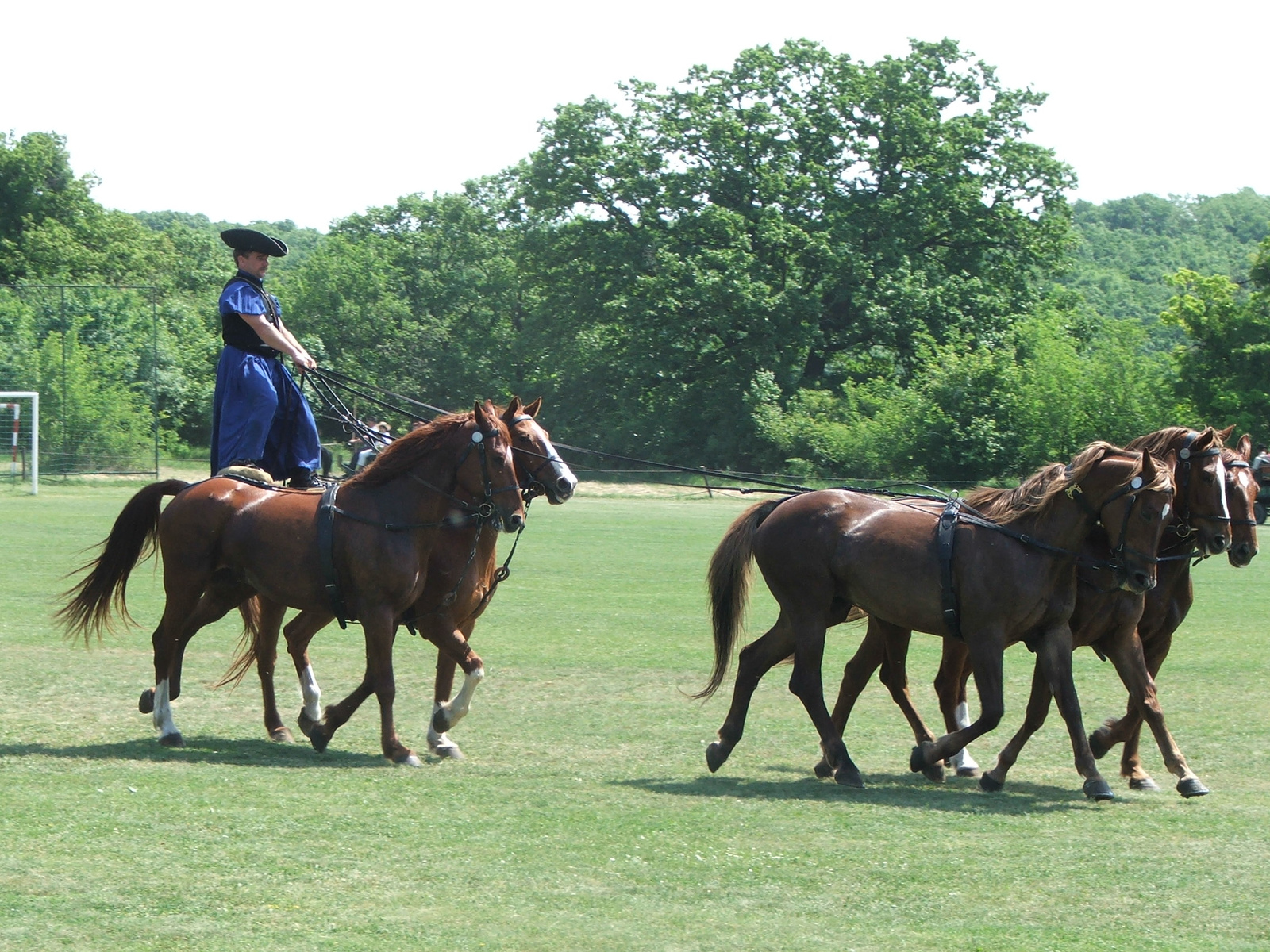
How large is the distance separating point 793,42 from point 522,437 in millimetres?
50553

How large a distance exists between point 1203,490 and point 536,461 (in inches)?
166

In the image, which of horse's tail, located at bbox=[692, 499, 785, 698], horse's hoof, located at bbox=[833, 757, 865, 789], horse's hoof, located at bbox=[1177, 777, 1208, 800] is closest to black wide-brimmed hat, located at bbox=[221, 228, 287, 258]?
horse's tail, located at bbox=[692, 499, 785, 698]

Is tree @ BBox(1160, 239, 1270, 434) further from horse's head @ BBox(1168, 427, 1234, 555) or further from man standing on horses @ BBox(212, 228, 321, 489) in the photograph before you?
man standing on horses @ BBox(212, 228, 321, 489)

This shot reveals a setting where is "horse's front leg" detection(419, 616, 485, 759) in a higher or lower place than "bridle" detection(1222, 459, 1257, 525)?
lower

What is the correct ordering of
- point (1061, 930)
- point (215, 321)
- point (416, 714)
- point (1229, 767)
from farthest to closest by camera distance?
point (215, 321) < point (416, 714) < point (1229, 767) < point (1061, 930)

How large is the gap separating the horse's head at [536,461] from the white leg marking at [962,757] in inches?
117

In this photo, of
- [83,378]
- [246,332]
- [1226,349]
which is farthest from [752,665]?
[1226,349]

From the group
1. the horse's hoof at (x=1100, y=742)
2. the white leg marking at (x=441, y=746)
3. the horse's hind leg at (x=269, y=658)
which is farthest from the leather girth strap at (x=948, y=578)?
the horse's hind leg at (x=269, y=658)

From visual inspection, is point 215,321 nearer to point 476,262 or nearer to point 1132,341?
point 476,262

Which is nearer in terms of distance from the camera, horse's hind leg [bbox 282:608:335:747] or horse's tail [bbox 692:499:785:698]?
horse's tail [bbox 692:499:785:698]

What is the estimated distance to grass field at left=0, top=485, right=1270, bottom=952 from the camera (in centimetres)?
568

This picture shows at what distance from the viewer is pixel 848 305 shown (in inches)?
2213

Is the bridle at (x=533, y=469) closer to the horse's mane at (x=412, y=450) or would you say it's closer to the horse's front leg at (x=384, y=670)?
the horse's mane at (x=412, y=450)

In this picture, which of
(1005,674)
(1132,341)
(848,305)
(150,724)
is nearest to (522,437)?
(150,724)
